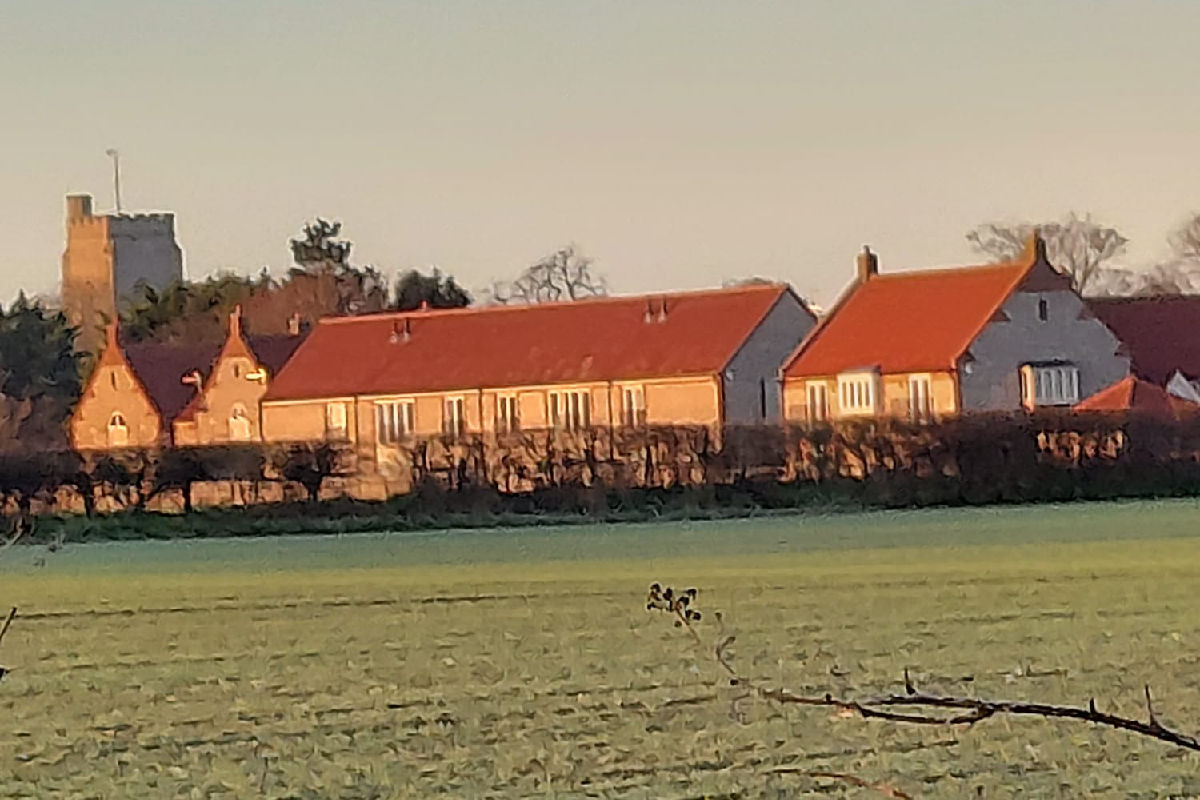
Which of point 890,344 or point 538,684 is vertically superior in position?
point 890,344

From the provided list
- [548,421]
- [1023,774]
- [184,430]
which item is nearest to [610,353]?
[548,421]

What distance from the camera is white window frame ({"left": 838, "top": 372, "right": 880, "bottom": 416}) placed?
66125 millimetres

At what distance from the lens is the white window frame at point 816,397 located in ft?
219

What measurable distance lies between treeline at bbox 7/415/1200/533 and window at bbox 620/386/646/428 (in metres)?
22.6

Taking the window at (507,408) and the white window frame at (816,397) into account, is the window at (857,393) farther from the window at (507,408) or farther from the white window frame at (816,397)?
the window at (507,408)

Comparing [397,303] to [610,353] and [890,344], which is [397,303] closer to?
[610,353]

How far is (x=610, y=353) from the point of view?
69938 mm

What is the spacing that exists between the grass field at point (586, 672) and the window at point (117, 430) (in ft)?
159

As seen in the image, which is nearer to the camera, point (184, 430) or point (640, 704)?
point (640, 704)

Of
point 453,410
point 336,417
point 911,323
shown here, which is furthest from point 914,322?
point 336,417

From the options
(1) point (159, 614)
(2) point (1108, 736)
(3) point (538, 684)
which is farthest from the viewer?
(1) point (159, 614)

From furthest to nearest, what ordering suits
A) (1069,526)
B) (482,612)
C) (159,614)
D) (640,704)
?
(1069,526)
(159,614)
(482,612)
(640,704)

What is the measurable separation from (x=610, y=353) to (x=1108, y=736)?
57984 mm

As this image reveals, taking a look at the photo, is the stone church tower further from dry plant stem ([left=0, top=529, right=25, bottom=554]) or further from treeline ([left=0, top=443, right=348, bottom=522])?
dry plant stem ([left=0, top=529, right=25, bottom=554])
